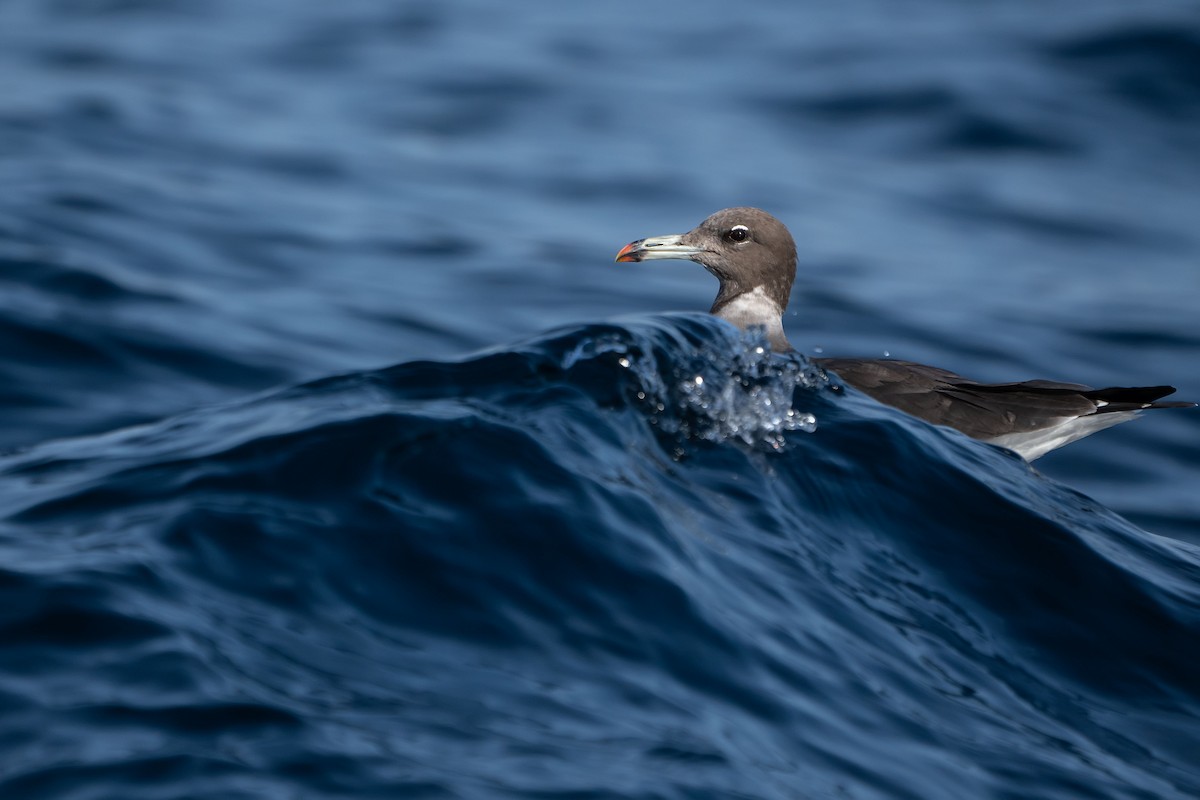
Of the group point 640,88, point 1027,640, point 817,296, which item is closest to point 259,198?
point 817,296

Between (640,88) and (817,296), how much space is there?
25.5 ft

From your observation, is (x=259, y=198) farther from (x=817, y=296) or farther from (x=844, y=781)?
(x=844, y=781)

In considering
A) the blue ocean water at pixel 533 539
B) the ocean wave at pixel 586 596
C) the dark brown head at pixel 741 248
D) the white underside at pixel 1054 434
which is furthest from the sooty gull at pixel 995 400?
the ocean wave at pixel 586 596

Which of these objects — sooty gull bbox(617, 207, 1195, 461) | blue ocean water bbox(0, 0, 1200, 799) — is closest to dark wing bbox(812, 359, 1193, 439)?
sooty gull bbox(617, 207, 1195, 461)

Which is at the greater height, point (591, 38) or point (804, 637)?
point (591, 38)

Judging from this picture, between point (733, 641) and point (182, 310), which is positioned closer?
point (733, 641)

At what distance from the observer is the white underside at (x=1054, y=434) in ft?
27.4

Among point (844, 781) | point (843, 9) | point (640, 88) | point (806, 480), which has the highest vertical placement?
point (843, 9)

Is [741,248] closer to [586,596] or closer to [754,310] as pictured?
[754,310]

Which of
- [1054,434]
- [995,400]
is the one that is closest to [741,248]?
[995,400]

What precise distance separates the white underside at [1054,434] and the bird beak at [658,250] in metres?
2.37

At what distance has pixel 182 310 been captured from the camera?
11.6 meters

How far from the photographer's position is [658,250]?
9227 mm

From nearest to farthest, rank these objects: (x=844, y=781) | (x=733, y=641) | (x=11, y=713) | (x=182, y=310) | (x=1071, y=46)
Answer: (x=11, y=713)
(x=844, y=781)
(x=733, y=641)
(x=182, y=310)
(x=1071, y=46)
